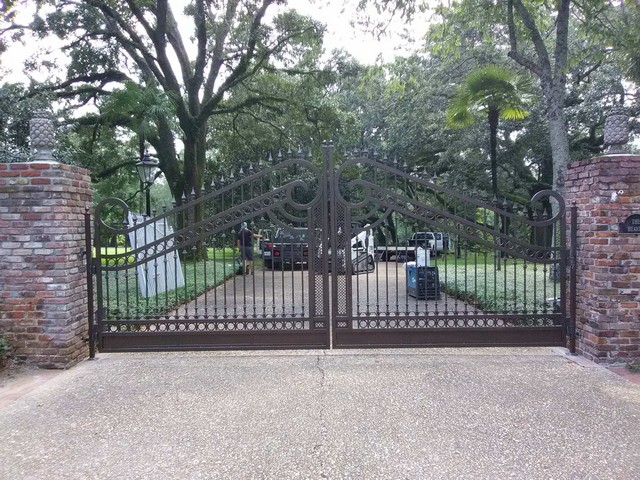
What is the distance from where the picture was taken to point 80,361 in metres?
4.99

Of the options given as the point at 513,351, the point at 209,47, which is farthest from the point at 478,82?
the point at 209,47

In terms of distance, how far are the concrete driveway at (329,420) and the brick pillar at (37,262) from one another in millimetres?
460

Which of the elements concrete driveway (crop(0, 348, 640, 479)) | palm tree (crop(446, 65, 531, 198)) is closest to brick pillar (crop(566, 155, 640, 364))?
concrete driveway (crop(0, 348, 640, 479))

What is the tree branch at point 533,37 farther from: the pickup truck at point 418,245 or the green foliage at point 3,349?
the green foliage at point 3,349

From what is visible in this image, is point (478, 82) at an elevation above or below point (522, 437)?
above

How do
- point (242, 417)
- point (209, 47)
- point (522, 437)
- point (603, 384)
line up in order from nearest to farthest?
point (522, 437) < point (242, 417) < point (603, 384) < point (209, 47)

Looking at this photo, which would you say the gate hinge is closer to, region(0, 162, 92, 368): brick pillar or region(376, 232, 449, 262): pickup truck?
region(0, 162, 92, 368): brick pillar

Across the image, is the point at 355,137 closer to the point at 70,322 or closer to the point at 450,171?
the point at 450,171

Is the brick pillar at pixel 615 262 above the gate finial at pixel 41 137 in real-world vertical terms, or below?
below

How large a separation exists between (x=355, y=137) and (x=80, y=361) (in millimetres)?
14996

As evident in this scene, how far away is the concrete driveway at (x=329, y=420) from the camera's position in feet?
9.58

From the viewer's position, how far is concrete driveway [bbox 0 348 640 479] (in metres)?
2.92

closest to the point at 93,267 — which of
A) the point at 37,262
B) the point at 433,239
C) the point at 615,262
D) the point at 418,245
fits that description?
the point at 37,262

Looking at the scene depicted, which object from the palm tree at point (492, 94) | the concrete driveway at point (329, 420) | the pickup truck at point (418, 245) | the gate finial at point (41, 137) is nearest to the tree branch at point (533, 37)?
the palm tree at point (492, 94)
